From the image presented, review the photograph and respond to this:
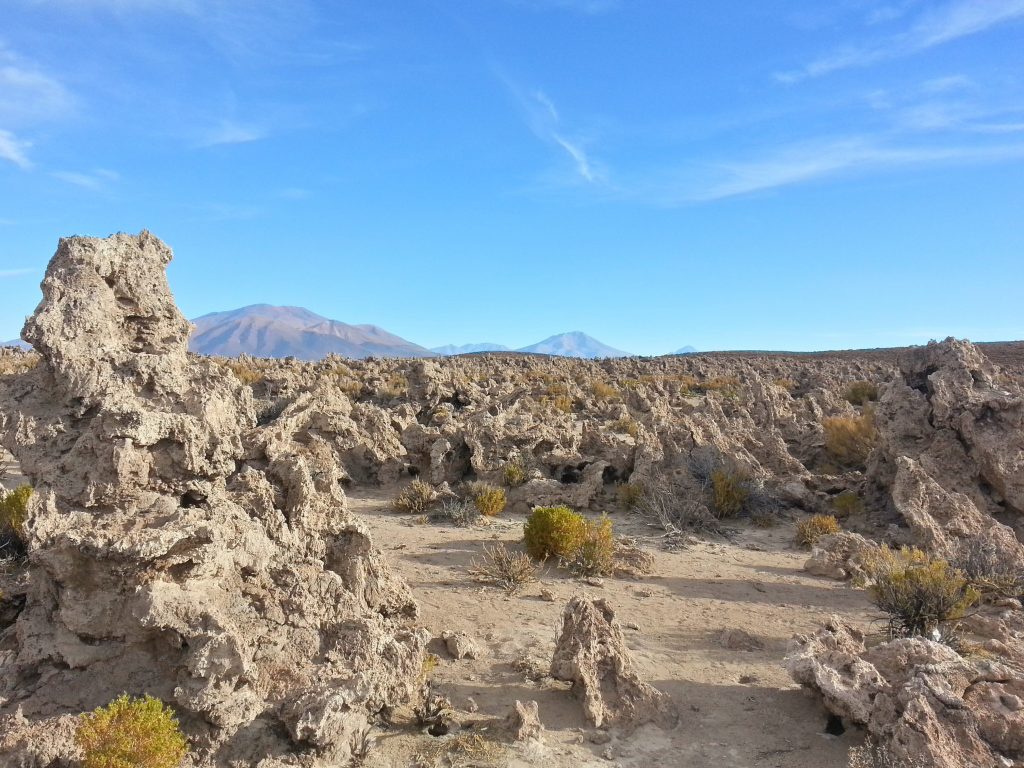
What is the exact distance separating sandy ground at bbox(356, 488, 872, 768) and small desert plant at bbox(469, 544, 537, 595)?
0.35ft

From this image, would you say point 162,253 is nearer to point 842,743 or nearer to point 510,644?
point 510,644

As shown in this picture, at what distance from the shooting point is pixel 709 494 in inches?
380

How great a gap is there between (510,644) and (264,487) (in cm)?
227

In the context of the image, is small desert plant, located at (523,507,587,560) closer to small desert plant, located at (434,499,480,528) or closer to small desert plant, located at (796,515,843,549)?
small desert plant, located at (434,499,480,528)

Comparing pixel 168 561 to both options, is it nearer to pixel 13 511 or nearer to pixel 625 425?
pixel 13 511

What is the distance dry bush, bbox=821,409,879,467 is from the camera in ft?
37.3

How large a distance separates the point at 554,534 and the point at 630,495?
2750 millimetres

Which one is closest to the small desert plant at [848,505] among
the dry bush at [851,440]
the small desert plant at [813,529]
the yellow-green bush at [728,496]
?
the small desert plant at [813,529]

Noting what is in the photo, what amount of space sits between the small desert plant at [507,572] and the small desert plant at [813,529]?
3.56 metres

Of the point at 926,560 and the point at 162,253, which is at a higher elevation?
the point at 162,253

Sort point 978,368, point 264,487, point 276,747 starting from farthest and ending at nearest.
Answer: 1. point 978,368
2. point 264,487
3. point 276,747

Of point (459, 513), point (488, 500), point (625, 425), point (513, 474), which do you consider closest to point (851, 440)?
point (625, 425)

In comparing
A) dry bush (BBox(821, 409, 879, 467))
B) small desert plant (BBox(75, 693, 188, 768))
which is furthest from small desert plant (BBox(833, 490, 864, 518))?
small desert plant (BBox(75, 693, 188, 768))

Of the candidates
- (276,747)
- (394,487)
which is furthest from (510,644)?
(394,487)
